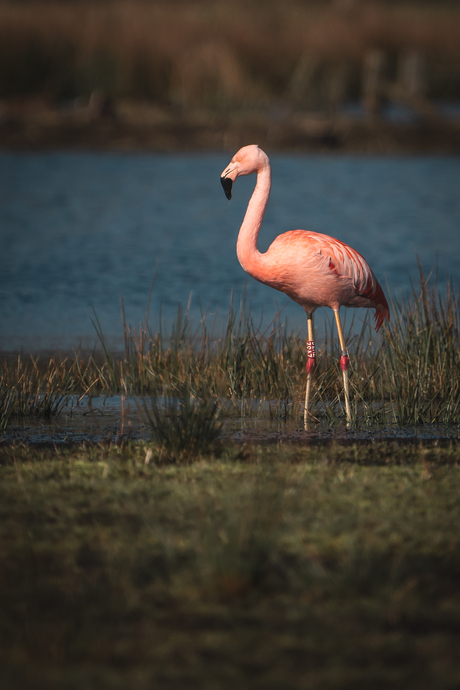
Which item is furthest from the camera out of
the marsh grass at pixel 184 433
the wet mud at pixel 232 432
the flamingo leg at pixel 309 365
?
the flamingo leg at pixel 309 365

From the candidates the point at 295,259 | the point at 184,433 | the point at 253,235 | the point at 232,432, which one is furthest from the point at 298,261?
the point at 184,433

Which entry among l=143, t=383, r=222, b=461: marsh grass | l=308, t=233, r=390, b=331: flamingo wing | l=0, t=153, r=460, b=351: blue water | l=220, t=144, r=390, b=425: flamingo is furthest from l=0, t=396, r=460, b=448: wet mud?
l=0, t=153, r=460, b=351: blue water

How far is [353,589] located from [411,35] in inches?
1115

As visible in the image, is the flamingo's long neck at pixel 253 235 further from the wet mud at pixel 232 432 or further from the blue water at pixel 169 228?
the blue water at pixel 169 228

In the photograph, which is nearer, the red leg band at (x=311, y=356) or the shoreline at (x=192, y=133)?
the red leg band at (x=311, y=356)

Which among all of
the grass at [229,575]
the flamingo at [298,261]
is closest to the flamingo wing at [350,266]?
the flamingo at [298,261]

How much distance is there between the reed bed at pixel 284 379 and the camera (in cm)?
659

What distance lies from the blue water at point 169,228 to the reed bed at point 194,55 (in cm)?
250

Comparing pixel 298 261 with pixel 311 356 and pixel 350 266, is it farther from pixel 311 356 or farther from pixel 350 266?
pixel 311 356

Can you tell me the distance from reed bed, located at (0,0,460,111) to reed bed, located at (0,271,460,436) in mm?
18258

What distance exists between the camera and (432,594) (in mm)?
A: 3586

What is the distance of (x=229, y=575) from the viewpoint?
3609mm

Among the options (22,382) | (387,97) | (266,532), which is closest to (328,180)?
(387,97)

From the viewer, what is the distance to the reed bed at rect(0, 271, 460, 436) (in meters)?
6.59
